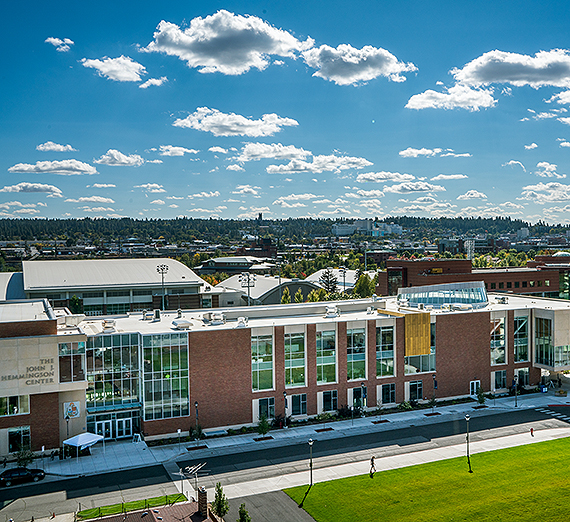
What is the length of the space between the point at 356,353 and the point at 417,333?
25.2 feet

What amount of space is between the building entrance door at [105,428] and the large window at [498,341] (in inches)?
1727

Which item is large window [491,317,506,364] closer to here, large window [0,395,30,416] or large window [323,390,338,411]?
large window [323,390,338,411]

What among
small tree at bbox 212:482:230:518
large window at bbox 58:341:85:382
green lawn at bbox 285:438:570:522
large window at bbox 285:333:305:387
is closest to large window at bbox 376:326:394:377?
large window at bbox 285:333:305:387

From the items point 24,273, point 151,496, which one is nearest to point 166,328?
point 151,496

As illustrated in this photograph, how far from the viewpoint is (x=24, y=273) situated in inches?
4033

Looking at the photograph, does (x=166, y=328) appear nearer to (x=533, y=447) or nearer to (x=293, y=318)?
(x=293, y=318)

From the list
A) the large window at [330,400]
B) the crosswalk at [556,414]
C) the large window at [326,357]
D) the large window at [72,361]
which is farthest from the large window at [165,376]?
the crosswalk at [556,414]

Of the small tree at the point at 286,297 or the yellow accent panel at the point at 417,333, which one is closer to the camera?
the yellow accent panel at the point at 417,333

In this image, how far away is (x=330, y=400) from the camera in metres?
58.9

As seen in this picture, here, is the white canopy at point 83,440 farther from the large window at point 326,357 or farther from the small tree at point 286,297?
the small tree at point 286,297

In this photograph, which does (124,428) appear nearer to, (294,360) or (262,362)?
(262,362)

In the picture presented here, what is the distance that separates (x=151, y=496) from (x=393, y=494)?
17623 mm

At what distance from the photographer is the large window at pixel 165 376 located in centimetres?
5222

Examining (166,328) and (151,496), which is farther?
(166,328)
